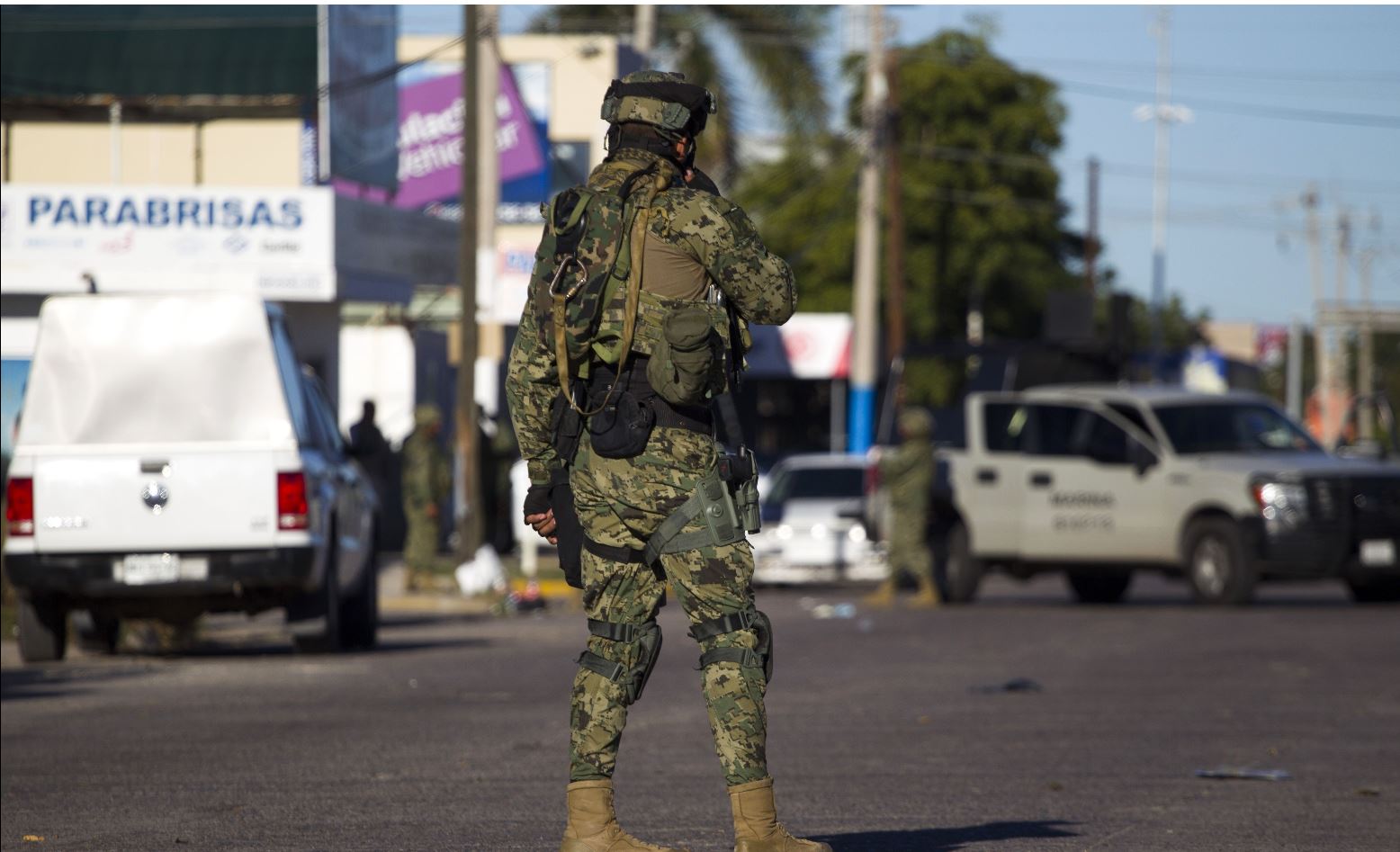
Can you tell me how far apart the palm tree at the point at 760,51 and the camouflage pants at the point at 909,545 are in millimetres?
17255

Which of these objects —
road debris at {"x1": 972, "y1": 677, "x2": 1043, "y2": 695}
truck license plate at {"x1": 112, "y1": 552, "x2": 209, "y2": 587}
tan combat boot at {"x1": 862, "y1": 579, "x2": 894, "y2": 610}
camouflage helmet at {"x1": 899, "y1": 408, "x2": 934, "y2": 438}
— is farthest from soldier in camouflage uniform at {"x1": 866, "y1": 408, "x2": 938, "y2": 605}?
truck license plate at {"x1": 112, "y1": 552, "x2": 209, "y2": 587}

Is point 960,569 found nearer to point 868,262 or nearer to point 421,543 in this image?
point 421,543

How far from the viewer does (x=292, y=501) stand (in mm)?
13047

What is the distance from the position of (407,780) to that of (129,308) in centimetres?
603

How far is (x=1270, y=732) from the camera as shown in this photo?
1012cm

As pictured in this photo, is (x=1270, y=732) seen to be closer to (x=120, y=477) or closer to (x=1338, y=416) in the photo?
(x=120, y=477)

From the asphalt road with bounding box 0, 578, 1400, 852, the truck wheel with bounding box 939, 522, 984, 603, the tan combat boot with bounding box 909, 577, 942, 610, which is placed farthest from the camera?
the truck wheel with bounding box 939, 522, 984, 603

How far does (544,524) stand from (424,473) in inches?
601

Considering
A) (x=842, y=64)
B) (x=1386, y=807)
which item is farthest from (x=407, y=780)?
Result: (x=842, y=64)

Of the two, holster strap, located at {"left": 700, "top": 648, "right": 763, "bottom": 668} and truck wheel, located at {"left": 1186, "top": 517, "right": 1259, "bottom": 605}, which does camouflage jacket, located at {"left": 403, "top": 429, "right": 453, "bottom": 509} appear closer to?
truck wheel, located at {"left": 1186, "top": 517, "right": 1259, "bottom": 605}

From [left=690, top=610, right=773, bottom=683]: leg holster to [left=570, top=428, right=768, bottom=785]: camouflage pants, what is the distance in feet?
0.04

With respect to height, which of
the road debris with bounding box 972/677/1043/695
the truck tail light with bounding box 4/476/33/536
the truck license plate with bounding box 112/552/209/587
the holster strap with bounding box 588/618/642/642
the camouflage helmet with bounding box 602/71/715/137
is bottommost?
the road debris with bounding box 972/677/1043/695

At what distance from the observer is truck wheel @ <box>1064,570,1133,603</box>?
21.9 meters

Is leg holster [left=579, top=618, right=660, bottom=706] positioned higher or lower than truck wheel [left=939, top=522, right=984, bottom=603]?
higher
